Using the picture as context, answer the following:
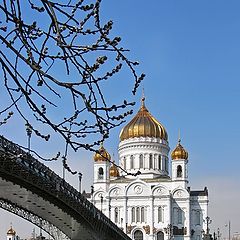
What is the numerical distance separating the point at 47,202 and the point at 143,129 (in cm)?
4126

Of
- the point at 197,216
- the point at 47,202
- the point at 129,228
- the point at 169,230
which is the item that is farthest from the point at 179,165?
the point at 47,202

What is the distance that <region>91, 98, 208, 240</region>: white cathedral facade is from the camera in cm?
7156

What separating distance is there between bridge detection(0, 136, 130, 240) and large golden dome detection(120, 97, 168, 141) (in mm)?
24260

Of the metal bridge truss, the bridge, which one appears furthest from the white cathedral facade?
the metal bridge truss

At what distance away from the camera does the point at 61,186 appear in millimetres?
34406

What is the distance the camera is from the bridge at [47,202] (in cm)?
2786

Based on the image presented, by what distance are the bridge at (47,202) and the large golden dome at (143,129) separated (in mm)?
24260

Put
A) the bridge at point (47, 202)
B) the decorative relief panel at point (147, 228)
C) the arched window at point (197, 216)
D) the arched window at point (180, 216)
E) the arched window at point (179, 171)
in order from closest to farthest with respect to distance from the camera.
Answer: the bridge at point (47, 202) < the decorative relief panel at point (147, 228) < the arched window at point (180, 216) < the arched window at point (197, 216) < the arched window at point (179, 171)

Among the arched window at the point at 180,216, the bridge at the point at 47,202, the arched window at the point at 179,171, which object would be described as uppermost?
the arched window at the point at 179,171

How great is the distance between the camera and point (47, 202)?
113 ft

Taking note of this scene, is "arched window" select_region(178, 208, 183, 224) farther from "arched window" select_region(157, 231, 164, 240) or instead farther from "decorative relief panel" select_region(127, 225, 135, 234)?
"decorative relief panel" select_region(127, 225, 135, 234)

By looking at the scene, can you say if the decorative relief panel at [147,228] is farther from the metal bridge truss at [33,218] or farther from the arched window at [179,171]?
the metal bridge truss at [33,218]

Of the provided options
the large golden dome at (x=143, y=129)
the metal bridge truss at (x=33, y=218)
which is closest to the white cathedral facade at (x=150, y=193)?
the large golden dome at (x=143, y=129)

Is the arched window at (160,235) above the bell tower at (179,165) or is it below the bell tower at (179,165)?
below
